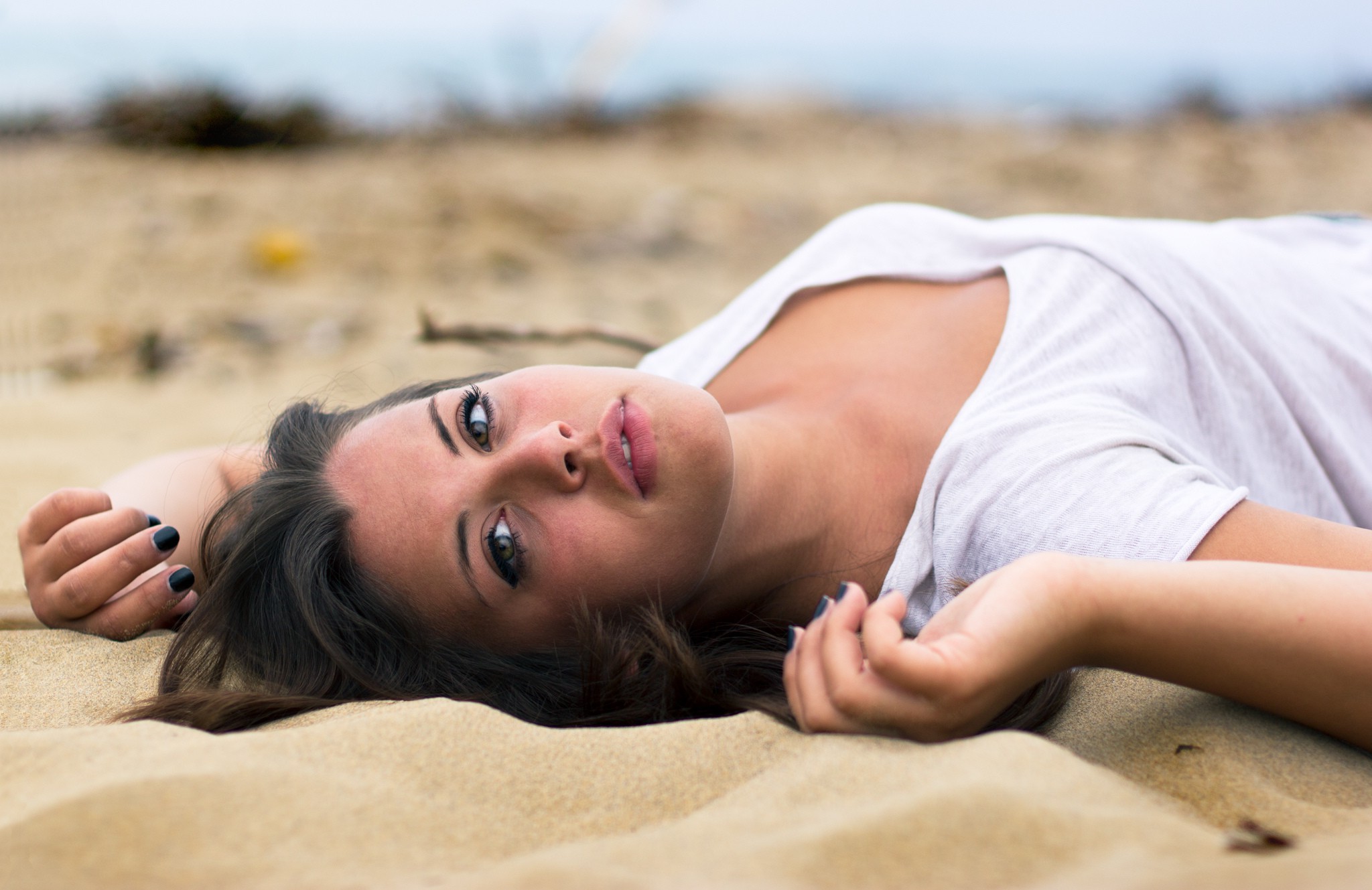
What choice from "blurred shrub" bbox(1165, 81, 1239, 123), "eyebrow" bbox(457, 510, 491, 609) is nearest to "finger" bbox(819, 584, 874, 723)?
"eyebrow" bbox(457, 510, 491, 609)

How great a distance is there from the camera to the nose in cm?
193

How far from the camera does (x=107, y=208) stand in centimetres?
627

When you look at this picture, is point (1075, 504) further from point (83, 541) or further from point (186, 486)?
point (186, 486)

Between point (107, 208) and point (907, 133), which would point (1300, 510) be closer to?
point (107, 208)

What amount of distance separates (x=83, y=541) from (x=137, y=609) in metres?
0.19

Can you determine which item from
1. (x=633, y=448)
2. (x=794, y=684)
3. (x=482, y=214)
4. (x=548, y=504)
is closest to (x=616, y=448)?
(x=633, y=448)

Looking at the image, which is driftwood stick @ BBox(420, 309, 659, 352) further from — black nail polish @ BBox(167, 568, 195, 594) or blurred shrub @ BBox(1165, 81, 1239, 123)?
blurred shrub @ BBox(1165, 81, 1239, 123)

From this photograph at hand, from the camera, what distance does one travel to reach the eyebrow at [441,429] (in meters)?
2.05

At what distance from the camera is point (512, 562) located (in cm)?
198

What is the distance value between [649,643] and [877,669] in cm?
60

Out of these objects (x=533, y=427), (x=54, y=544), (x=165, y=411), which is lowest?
(x=165, y=411)

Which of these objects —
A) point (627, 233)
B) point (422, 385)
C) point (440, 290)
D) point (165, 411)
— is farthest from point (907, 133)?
point (422, 385)

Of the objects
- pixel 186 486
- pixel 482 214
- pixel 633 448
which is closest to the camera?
pixel 633 448

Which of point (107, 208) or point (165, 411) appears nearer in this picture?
point (165, 411)
